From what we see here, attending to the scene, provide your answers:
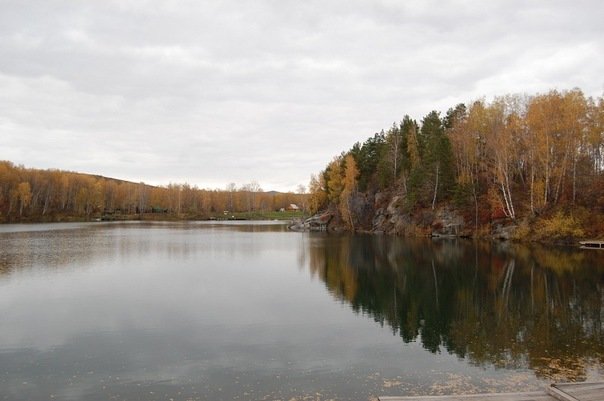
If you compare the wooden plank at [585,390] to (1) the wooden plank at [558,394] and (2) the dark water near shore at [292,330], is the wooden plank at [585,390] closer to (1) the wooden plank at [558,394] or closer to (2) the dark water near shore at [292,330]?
(1) the wooden plank at [558,394]

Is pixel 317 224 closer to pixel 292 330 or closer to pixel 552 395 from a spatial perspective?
pixel 292 330

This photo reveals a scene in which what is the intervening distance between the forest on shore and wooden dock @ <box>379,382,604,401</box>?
182ft

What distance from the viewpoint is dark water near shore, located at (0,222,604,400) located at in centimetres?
1434

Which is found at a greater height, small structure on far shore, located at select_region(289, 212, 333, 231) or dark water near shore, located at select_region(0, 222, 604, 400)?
small structure on far shore, located at select_region(289, 212, 333, 231)

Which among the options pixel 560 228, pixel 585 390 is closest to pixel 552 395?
pixel 585 390


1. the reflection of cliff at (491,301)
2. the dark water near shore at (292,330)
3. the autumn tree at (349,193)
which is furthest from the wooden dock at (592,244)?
the autumn tree at (349,193)

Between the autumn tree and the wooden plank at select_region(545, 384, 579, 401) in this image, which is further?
the autumn tree

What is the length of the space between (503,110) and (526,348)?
223 feet

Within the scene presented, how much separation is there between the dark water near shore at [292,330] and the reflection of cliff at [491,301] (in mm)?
107

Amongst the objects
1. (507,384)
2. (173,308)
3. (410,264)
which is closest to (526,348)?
(507,384)

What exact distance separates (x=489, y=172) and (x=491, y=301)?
58506mm

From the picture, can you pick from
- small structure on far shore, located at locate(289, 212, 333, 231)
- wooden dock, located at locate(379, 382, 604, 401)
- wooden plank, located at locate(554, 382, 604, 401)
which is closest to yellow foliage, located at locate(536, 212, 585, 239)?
wooden plank, located at locate(554, 382, 604, 401)

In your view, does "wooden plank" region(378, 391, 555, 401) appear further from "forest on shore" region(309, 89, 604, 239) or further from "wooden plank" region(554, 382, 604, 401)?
"forest on shore" region(309, 89, 604, 239)

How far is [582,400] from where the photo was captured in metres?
10.5
